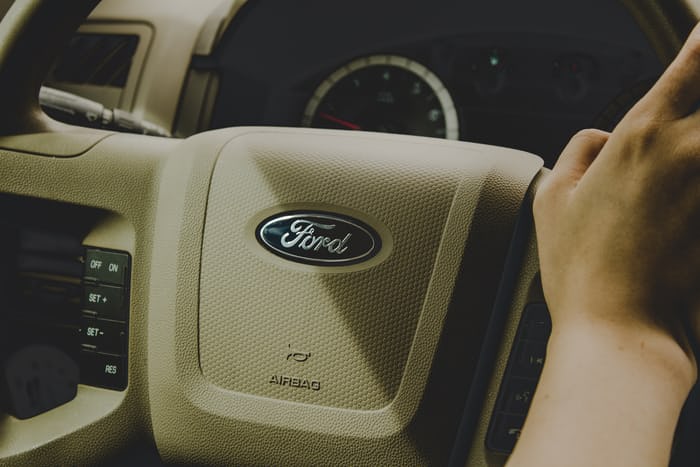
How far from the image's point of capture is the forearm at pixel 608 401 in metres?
0.39

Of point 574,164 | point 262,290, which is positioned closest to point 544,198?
point 574,164

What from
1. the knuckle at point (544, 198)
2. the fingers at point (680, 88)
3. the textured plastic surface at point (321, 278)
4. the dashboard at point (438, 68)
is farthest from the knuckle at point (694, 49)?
the dashboard at point (438, 68)

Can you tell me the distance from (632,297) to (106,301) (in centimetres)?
51

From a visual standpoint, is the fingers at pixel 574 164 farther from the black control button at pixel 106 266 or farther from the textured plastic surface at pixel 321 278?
the black control button at pixel 106 266

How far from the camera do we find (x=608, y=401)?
404 mm

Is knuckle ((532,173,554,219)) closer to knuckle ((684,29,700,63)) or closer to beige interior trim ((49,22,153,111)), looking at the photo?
knuckle ((684,29,700,63))

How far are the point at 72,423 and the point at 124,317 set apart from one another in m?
0.12

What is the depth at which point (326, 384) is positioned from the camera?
2.08ft

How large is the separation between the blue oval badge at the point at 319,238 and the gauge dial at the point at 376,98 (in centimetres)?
148

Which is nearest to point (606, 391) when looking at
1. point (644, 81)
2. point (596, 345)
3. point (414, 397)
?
point (596, 345)

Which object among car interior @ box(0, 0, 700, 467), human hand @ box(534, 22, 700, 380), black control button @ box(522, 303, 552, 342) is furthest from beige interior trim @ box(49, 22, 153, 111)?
human hand @ box(534, 22, 700, 380)

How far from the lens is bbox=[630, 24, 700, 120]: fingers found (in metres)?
0.41

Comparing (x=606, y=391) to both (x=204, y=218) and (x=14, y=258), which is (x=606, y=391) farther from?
(x=14, y=258)

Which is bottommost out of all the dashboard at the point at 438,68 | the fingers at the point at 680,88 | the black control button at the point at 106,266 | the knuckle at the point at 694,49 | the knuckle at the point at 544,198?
the dashboard at the point at 438,68
